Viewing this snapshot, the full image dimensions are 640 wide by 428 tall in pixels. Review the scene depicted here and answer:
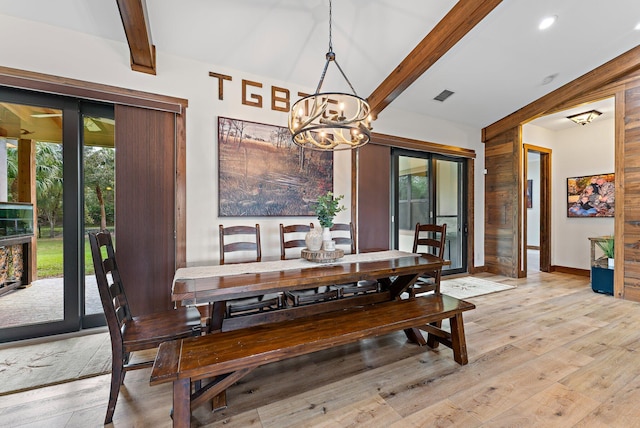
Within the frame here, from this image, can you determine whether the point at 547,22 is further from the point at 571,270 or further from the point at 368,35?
the point at 571,270

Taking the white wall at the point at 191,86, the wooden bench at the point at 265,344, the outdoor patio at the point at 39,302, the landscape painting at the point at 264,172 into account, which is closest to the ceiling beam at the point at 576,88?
the white wall at the point at 191,86

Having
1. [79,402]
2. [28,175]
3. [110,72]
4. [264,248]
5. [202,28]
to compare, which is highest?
[202,28]

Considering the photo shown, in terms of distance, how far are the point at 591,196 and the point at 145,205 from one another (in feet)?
23.0

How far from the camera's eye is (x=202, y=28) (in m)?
2.75

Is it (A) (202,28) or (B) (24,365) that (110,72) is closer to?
(A) (202,28)

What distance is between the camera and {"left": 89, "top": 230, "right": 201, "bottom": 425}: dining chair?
160 centimetres

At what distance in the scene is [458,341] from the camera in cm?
217

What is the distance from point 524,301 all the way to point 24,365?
16.9 feet

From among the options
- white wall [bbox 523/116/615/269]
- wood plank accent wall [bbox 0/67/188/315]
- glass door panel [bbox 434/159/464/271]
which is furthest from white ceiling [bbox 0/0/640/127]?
white wall [bbox 523/116/615/269]

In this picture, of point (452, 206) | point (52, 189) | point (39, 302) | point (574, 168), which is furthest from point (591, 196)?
point (39, 302)

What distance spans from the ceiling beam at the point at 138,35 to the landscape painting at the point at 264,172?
0.84 meters

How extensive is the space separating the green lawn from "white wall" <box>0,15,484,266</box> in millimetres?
920

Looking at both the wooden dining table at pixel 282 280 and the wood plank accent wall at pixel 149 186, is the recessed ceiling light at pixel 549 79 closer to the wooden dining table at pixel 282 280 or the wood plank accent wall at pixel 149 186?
the wooden dining table at pixel 282 280

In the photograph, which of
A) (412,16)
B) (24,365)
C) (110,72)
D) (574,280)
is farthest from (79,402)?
(574,280)
